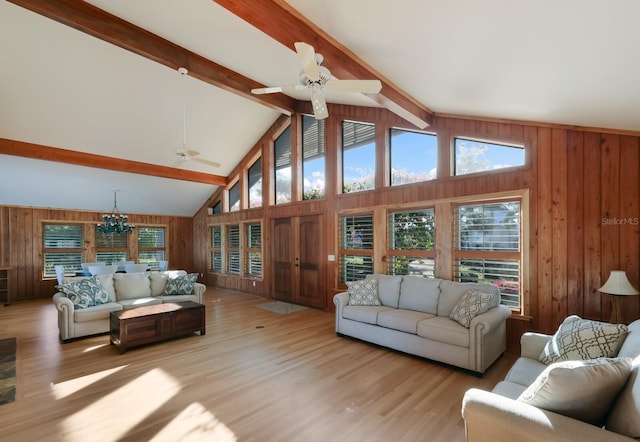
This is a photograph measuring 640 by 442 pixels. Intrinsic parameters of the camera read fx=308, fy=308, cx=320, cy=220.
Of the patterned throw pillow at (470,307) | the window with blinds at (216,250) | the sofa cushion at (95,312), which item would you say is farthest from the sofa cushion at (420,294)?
the window with blinds at (216,250)

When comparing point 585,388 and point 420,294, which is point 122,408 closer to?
point 585,388

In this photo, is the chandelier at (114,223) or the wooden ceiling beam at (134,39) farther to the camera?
the chandelier at (114,223)

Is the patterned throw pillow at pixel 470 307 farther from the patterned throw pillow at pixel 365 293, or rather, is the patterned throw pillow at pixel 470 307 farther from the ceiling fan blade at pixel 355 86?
the ceiling fan blade at pixel 355 86

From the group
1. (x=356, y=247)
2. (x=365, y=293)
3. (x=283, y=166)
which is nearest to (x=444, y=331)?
(x=365, y=293)

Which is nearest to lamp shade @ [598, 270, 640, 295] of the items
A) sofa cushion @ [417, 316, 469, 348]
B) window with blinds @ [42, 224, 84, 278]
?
sofa cushion @ [417, 316, 469, 348]

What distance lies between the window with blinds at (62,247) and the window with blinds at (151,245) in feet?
4.87

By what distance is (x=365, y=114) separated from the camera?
5.76 metres

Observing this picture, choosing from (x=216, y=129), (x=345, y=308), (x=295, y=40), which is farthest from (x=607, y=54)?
(x=216, y=129)

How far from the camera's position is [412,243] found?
16.7ft

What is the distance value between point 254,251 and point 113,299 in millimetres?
3544

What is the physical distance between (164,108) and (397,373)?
6.06 m

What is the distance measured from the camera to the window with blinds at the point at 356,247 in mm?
5672

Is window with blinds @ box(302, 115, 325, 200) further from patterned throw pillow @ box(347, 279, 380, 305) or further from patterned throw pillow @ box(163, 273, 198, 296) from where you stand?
patterned throw pillow @ box(163, 273, 198, 296)

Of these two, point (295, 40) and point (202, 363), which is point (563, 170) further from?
point (202, 363)
